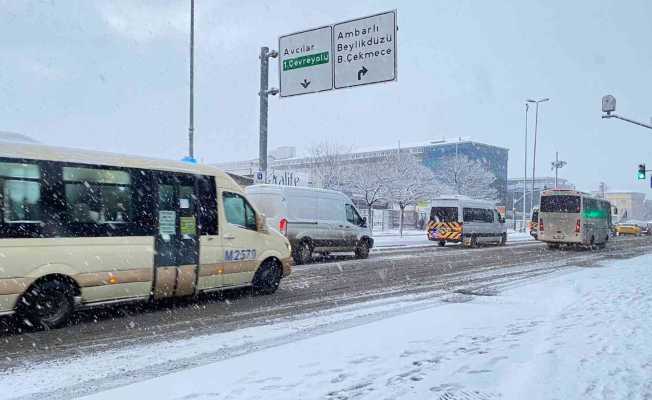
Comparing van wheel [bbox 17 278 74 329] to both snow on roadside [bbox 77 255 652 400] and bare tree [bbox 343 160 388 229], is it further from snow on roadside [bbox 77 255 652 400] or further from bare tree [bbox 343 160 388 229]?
bare tree [bbox 343 160 388 229]

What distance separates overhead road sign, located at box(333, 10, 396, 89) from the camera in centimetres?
1480

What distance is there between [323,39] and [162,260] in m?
10.2

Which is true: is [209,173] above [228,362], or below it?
above

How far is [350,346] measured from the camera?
18.9ft

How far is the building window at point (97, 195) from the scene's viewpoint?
6984 millimetres

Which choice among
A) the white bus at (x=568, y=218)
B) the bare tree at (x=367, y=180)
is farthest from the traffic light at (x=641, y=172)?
the bare tree at (x=367, y=180)

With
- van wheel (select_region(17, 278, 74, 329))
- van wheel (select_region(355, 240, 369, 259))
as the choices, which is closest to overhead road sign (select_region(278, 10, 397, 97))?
van wheel (select_region(355, 240, 369, 259))

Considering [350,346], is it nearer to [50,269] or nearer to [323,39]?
[50,269]

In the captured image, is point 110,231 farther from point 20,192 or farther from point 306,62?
point 306,62

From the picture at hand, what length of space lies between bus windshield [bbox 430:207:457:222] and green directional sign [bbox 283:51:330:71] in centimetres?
1344

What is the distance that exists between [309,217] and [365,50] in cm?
513

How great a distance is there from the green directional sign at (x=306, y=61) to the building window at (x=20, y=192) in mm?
10689

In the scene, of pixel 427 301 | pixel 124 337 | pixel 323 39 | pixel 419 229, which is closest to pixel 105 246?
pixel 124 337

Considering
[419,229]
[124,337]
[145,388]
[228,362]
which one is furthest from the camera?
[419,229]
